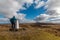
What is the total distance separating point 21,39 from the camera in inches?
888

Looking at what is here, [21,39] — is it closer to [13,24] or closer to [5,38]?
[5,38]

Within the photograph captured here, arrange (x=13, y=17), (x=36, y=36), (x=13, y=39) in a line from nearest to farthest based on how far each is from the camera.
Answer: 1. (x=13, y=39)
2. (x=36, y=36)
3. (x=13, y=17)

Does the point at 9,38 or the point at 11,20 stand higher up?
the point at 11,20

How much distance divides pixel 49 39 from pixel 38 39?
216 centimetres

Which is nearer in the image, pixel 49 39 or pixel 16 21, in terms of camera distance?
pixel 49 39

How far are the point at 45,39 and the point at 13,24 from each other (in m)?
15.9

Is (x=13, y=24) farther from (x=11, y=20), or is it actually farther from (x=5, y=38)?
(x=5, y=38)

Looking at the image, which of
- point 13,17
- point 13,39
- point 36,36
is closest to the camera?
point 13,39

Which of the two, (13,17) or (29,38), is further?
(13,17)

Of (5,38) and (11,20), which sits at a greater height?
(11,20)

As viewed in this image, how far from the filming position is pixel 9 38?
23.0 m

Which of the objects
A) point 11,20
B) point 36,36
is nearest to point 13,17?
point 11,20

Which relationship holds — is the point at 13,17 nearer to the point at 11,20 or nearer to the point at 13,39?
the point at 11,20

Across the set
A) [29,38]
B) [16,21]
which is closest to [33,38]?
[29,38]
